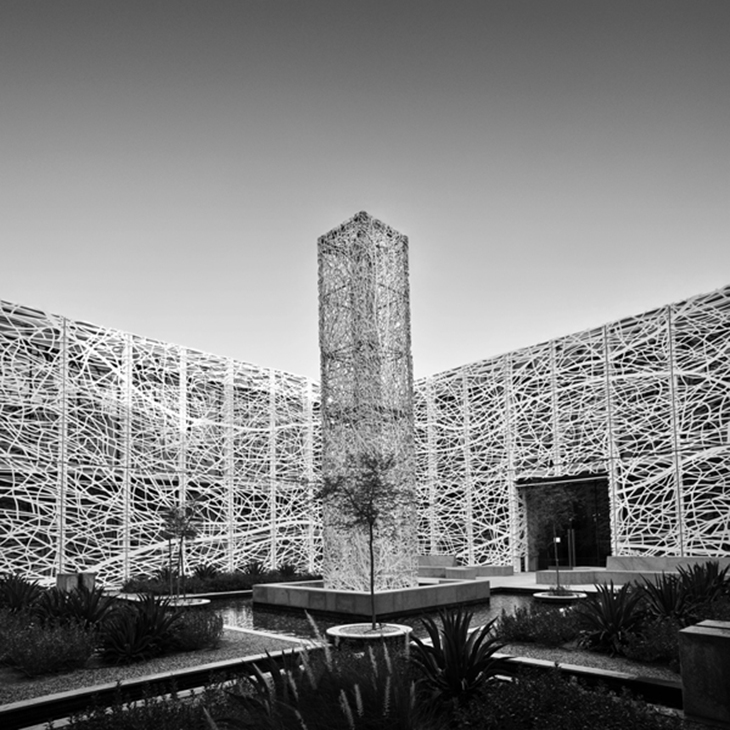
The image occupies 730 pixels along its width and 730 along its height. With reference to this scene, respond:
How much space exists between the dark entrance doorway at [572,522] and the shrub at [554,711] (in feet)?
64.8

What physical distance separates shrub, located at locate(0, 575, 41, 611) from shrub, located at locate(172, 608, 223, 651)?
4.05m

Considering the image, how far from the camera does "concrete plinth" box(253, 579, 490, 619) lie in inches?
565

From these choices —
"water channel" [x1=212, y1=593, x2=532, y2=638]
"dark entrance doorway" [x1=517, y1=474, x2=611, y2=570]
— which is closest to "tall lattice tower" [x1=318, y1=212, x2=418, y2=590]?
"water channel" [x1=212, y1=593, x2=532, y2=638]

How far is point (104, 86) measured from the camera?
432 inches

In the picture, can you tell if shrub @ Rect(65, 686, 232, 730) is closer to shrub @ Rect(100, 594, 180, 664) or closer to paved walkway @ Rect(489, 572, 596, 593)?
shrub @ Rect(100, 594, 180, 664)

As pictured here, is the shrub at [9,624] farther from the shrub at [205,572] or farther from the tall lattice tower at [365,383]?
the shrub at [205,572]

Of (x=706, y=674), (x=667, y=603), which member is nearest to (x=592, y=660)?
(x=667, y=603)

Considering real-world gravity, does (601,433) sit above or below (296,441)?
below

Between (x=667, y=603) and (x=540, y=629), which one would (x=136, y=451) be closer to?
(x=540, y=629)

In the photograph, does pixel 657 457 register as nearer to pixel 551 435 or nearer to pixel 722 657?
pixel 551 435

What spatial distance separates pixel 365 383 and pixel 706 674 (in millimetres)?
11159

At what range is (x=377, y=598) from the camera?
1410 centimetres

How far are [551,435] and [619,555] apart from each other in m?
5.08

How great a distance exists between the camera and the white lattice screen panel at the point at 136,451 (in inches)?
824
